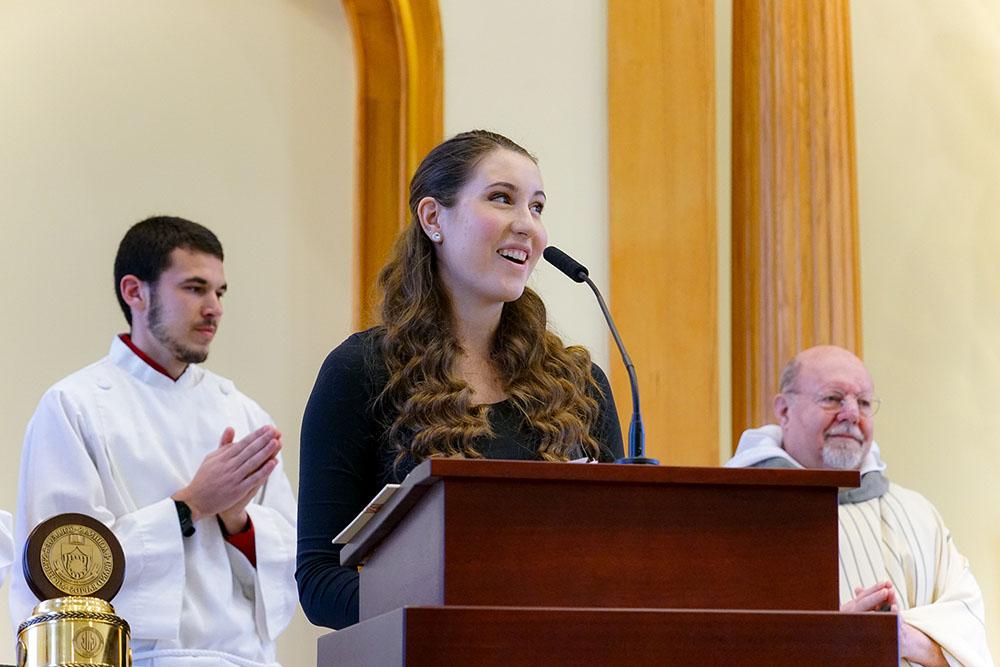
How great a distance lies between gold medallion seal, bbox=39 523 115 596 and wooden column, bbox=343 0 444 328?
297 centimetres

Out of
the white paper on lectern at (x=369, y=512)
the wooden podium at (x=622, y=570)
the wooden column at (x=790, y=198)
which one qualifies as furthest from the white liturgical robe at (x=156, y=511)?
the wooden podium at (x=622, y=570)

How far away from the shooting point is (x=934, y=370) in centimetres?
687

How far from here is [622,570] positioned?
1861 mm

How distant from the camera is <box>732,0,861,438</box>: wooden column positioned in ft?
19.1

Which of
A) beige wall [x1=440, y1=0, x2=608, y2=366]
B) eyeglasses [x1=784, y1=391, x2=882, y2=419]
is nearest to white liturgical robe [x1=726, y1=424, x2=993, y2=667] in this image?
eyeglasses [x1=784, y1=391, x2=882, y2=419]

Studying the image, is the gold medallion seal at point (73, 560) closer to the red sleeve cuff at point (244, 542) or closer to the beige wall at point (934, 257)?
the red sleeve cuff at point (244, 542)

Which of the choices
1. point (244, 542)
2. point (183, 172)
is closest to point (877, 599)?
point (244, 542)

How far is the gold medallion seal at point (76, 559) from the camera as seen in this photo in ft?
7.93

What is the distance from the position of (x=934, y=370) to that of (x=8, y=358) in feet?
12.8

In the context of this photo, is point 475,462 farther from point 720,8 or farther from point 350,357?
point 720,8

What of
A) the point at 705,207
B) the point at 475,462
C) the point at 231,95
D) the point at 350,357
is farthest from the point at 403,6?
the point at 475,462

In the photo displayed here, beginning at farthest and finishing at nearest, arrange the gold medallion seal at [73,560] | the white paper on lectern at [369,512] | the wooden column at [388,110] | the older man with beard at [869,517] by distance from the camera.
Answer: the wooden column at [388,110] < the older man with beard at [869,517] < the gold medallion seal at [73,560] < the white paper on lectern at [369,512]

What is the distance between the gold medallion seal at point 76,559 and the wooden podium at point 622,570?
2.20ft

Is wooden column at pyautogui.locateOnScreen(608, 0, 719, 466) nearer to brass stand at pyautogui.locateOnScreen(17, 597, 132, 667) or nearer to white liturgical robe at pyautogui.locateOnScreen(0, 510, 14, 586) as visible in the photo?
white liturgical robe at pyautogui.locateOnScreen(0, 510, 14, 586)
